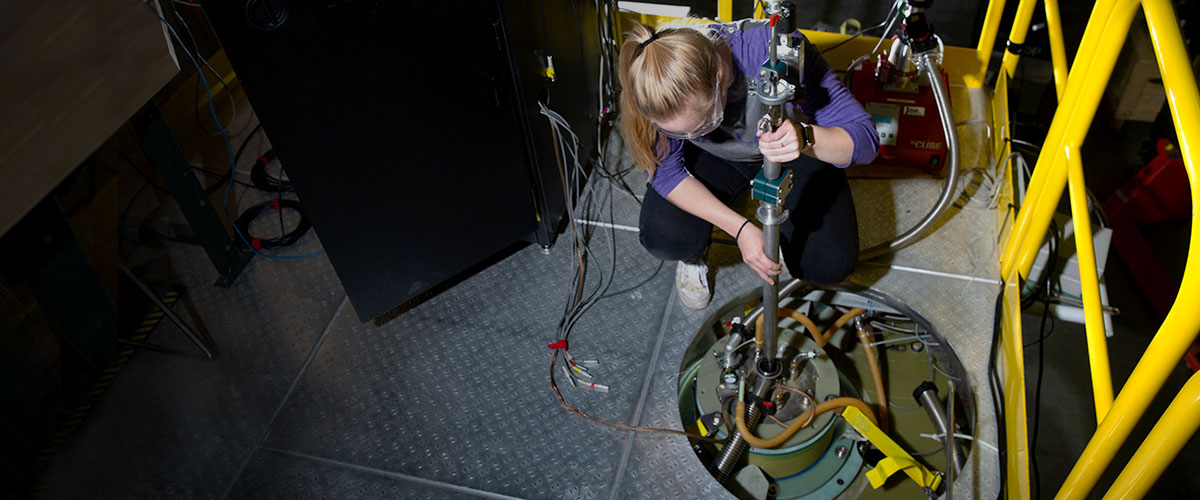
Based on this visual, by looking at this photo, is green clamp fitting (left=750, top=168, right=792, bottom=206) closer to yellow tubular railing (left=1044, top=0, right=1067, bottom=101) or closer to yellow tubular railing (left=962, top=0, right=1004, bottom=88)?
yellow tubular railing (left=1044, top=0, right=1067, bottom=101)

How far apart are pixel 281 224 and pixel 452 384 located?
2.94 ft

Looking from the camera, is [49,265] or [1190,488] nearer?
[49,265]

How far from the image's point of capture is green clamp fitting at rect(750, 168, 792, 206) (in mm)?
1229

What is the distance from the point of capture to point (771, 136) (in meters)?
1.17

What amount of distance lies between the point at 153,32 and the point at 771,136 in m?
1.30

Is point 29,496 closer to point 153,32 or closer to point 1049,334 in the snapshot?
point 153,32

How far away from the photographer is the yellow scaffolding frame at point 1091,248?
0.94 metres

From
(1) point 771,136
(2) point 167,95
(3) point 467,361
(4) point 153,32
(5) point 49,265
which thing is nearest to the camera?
(1) point 771,136

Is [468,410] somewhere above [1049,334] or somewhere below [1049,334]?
above

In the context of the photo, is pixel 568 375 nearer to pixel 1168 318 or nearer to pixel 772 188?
pixel 772 188

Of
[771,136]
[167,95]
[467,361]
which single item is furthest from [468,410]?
[167,95]

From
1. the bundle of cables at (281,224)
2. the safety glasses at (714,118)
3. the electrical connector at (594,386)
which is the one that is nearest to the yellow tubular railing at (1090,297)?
the safety glasses at (714,118)

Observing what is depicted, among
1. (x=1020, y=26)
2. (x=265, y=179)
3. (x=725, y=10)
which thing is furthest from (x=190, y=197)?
(x=1020, y=26)

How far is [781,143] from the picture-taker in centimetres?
119
